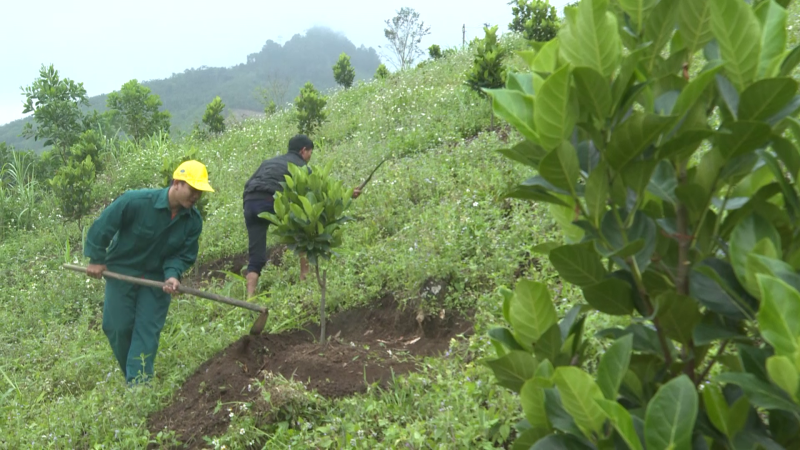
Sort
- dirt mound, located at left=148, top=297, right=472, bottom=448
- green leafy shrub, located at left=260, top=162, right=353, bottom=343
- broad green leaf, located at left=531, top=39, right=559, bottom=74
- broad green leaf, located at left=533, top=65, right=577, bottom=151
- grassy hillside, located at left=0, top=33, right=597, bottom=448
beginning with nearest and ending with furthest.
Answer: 1. broad green leaf, located at left=533, top=65, right=577, bottom=151
2. broad green leaf, located at left=531, top=39, right=559, bottom=74
3. grassy hillside, located at left=0, top=33, right=597, bottom=448
4. dirt mound, located at left=148, top=297, right=472, bottom=448
5. green leafy shrub, located at left=260, top=162, right=353, bottom=343

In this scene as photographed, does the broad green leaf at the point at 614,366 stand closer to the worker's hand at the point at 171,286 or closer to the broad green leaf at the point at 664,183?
the broad green leaf at the point at 664,183

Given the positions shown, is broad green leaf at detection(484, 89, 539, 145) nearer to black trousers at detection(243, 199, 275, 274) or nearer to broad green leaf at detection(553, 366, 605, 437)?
broad green leaf at detection(553, 366, 605, 437)

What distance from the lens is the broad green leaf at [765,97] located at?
1.10m

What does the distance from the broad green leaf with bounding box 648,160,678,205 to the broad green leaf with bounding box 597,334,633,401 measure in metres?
0.33

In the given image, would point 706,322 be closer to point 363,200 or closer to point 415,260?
point 415,260

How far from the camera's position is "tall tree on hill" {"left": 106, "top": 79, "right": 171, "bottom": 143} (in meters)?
16.4

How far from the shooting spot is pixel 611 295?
1.28 meters

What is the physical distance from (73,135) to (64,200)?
5.36 metres

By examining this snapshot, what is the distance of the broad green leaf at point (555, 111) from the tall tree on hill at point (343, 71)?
19141 mm

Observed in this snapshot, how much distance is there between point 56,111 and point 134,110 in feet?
5.90

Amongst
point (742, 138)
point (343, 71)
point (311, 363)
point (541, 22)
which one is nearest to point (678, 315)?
point (742, 138)

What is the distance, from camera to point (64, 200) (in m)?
10.8

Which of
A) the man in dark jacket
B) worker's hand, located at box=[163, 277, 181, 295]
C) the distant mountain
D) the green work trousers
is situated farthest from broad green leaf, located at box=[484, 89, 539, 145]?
the distant mountain

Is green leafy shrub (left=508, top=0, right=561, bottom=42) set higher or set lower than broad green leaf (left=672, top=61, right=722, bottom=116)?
higher
